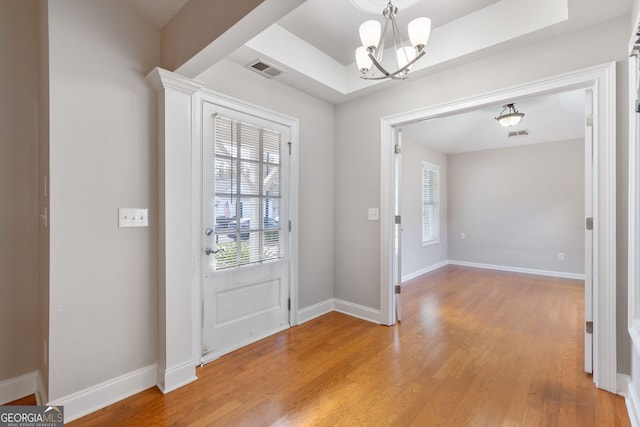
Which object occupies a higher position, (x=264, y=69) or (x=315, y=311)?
(x=264, y=69)

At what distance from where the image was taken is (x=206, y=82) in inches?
90.5

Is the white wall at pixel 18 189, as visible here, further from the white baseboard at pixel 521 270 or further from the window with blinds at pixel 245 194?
the white baseboard at pixel 521 270

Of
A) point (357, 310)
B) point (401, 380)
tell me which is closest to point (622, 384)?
point (401, 380)

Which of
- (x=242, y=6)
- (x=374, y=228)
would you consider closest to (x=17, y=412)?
(x=242, y=6)

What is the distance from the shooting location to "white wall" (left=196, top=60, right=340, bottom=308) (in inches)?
112

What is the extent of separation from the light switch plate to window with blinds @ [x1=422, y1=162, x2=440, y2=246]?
4.94 metres

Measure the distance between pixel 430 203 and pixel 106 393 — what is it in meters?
5.72

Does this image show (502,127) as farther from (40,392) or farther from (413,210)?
(40,392)

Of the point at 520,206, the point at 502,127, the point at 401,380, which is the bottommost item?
the point at 401,380

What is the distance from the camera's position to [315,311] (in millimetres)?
3271

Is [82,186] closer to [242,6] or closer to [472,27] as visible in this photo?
[242,6]

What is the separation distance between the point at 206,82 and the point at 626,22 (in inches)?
118

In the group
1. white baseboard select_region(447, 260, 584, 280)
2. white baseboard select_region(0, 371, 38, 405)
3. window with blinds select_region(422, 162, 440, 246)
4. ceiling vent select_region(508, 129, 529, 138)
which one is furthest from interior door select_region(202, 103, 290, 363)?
white baseboard select_region(447, 260, 584, 280)

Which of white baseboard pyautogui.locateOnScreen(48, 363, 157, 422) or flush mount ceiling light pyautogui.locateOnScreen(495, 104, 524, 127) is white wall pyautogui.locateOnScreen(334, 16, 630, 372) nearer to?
flush mount ceiling light pyautogui.locateOnScreen(495, 104, 524, 127)
